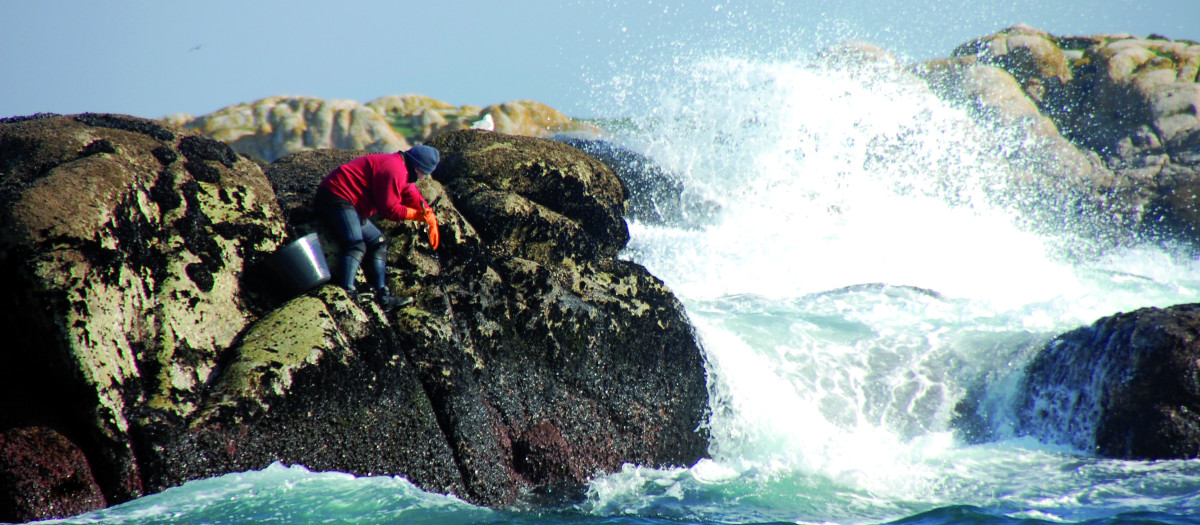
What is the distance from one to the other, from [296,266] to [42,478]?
192 centimetres

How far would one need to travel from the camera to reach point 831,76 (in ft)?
57.6

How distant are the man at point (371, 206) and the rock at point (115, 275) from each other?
1.63 ft

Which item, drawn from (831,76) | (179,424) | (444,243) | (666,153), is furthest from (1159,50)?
(179,424)

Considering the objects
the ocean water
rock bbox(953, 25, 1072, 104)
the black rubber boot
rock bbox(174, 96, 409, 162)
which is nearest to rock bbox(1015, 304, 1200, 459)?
the ocean water

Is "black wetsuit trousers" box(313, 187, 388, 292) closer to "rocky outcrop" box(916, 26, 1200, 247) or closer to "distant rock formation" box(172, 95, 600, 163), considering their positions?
"rocky outcrop" box(916, 26, 1200, 247)

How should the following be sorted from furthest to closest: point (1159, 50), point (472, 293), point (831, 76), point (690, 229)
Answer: point (1159, 50) → point (831, 76) → point (690, 229) → point (472, 293)

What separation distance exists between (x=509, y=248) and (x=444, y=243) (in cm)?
73

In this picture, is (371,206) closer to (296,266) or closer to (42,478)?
(296,266)

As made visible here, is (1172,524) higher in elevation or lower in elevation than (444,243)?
lower

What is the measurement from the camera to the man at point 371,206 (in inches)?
216

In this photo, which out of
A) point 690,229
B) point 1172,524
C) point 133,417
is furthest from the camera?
point 690,229

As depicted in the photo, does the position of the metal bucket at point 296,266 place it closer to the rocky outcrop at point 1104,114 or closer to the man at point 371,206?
the man at point 371,206

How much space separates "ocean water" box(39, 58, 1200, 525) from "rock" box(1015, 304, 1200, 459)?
0.23m

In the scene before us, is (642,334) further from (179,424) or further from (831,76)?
(831,76)
